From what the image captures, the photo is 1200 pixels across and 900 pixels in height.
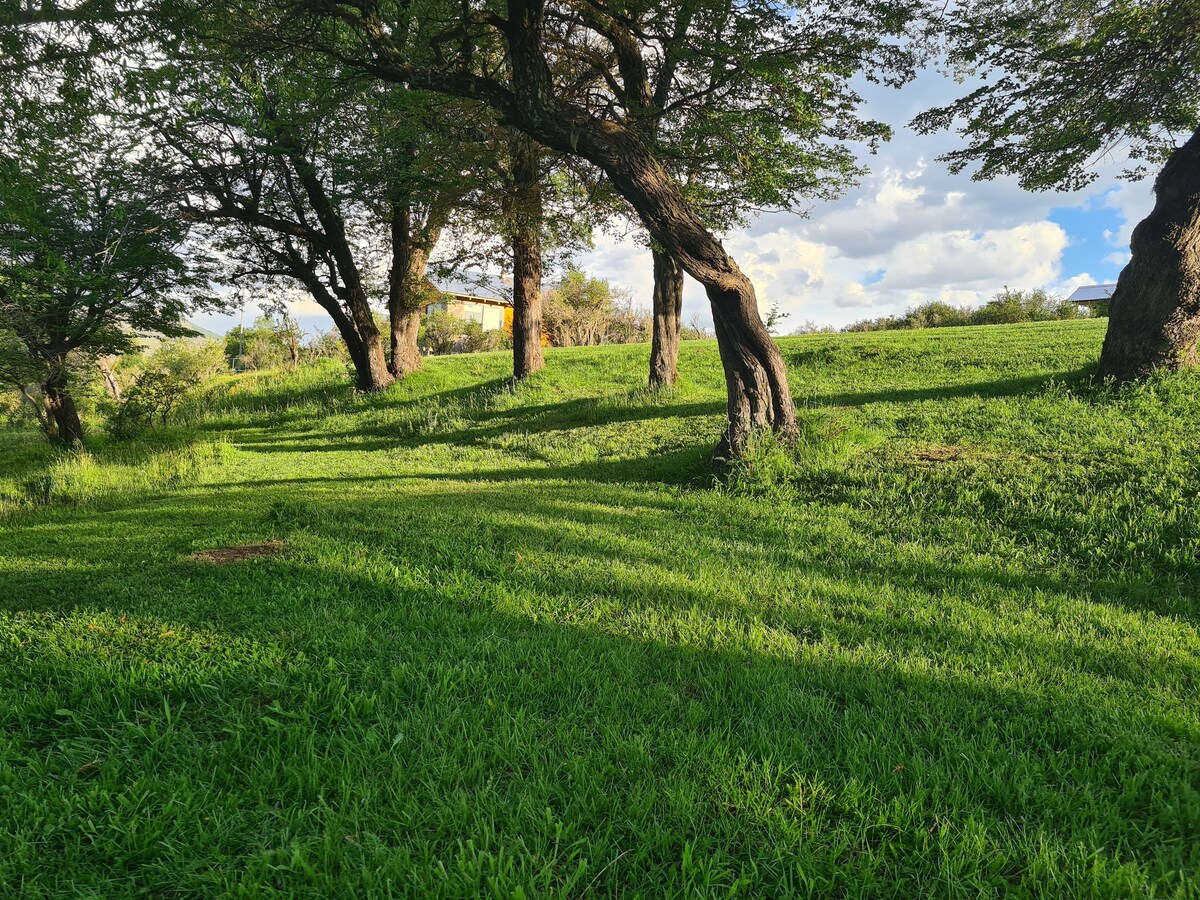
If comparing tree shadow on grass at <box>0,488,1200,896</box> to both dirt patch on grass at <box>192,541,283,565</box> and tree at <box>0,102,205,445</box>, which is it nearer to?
dirt patch on grass at <box>192,541,283,565</box>

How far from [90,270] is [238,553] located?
13349 millimetres

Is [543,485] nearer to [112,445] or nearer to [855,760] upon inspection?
[855,760]

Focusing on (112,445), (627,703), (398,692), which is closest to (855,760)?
(627,703)

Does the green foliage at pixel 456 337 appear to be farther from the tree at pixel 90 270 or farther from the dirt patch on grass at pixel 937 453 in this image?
the dirt patch on grass at pixel 937 453

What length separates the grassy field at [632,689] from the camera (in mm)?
1818

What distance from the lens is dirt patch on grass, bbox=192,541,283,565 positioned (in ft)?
13.9

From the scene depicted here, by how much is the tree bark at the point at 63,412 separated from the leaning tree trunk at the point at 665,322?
13.9 meters

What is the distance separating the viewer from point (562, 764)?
217 cm

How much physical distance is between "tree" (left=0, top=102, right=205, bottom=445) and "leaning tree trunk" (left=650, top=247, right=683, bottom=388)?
1025 centimetres

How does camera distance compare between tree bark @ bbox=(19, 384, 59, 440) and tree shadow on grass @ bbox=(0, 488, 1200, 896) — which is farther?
tree bark @ bbox=(19, 384, 59, 440)

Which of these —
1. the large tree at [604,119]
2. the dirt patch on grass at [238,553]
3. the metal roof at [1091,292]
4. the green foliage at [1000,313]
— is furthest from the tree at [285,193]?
the metal roof at [1091,292]

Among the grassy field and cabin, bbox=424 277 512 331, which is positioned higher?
cabin, bbox=424 277 512 331

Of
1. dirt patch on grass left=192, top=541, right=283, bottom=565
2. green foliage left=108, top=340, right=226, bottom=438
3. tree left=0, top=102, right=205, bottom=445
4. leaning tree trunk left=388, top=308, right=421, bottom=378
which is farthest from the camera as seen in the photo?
leaning tree trunk left=388, top=308, right=421, bottom=378

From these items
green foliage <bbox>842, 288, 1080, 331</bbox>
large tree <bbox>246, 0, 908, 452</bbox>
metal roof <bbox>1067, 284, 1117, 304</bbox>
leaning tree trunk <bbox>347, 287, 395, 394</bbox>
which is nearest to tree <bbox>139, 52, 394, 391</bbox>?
leaning tree trunk <bbox>347, 287, 395, 394</bbox>
